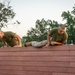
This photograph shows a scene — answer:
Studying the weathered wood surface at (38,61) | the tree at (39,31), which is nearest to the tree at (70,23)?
the tree at (39,31)

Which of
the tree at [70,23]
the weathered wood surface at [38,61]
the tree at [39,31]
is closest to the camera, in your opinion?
the weathered wood surface at [38,61]

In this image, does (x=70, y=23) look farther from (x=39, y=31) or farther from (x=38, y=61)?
(x=38, y=61)

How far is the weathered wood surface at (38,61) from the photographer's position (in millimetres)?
6709

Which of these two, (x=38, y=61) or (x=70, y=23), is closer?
(x=38, y=61)

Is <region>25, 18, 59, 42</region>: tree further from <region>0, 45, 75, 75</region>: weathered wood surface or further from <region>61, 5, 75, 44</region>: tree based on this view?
<region>0, 45, 75, 75</region>: weathered wood surface

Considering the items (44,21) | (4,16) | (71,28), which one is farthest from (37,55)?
(44,21)

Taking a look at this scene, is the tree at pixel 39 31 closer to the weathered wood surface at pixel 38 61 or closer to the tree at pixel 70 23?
the tree at pixel 70 23

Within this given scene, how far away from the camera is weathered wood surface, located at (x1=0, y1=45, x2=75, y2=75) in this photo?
264 inches

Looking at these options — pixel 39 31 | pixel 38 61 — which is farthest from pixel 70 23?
pixel 38 61

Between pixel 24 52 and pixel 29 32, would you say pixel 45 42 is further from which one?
pixel 29 32

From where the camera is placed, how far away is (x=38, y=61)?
7.28 metres

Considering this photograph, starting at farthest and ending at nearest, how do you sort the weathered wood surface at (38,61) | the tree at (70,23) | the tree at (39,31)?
the tree at (39,31) < the tree at (70,23) < the weathered wood surface at (38,61)

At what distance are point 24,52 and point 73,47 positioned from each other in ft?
5.23

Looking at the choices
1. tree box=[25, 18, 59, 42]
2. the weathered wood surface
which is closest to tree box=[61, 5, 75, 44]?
tree box=[25, 18, 59, 42]
